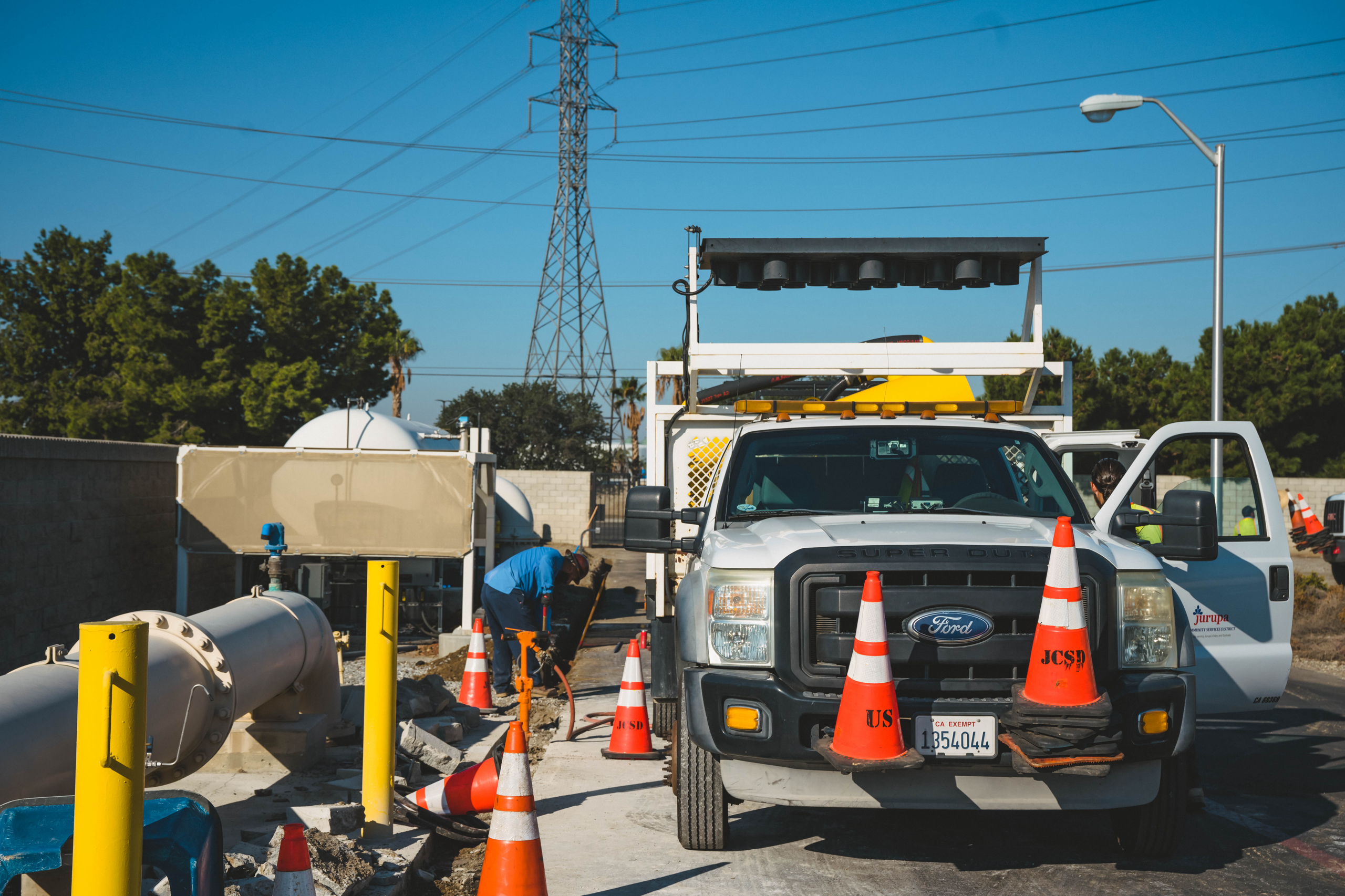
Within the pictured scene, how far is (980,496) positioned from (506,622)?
18.2 feet

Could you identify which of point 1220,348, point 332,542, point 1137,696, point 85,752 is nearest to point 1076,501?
point 1137,696

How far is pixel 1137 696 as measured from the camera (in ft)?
13.8

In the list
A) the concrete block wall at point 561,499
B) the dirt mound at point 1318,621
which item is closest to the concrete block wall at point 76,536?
the dirt mound at point 1318,621

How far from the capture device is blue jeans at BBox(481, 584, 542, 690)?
384 inches

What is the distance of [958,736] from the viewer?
13.4 ft

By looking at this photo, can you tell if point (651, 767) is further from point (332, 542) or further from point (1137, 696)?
point (332, 542)

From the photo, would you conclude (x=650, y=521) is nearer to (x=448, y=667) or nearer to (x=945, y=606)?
(x=945, y=606)

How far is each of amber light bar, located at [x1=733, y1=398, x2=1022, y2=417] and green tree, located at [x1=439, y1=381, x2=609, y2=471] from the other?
127ft

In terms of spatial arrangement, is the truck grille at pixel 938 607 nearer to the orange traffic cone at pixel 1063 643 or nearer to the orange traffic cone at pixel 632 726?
the orange traffic cone at pixel 1063 643

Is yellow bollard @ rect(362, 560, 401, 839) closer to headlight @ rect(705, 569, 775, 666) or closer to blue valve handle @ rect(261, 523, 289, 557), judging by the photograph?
headlight @ rect(705, 569, 775, 666)

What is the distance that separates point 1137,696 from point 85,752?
3.68 metres

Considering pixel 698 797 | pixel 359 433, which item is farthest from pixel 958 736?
pixel 359 433

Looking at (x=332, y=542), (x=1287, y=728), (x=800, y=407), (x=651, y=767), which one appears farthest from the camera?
(x=332, y=542)

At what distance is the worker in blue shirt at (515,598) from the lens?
9.77 metres
